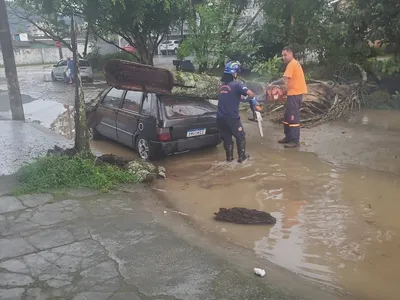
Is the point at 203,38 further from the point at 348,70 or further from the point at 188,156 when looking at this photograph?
the point at 188,156

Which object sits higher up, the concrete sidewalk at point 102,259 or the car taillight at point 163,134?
the car taillight at point 163,134

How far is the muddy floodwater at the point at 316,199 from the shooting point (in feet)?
13.8

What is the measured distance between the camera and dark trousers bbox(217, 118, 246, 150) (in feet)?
25.1

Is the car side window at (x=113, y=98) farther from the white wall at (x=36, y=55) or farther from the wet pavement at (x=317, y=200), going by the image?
the white wall at (x=36, y=55)

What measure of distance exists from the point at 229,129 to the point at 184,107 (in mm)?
972

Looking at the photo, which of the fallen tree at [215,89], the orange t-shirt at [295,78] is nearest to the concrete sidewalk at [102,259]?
the fallen tree at [215,89]

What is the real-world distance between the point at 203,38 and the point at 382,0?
602 cm

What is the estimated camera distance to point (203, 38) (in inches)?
605

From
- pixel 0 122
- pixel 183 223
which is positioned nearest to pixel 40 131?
pixel 0 122

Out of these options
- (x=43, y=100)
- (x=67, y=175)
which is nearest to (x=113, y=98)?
(x=67, y=175)

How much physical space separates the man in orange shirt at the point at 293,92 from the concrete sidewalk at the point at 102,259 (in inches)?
173

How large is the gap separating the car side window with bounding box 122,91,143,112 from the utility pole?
4.52 m

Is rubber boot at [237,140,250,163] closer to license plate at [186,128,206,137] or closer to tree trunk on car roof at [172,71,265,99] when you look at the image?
license plate at [186,128,206,137]

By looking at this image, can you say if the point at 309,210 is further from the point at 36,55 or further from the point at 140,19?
the point at 36,55
